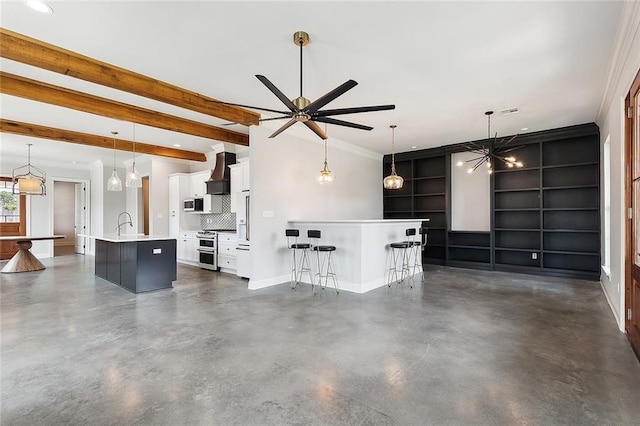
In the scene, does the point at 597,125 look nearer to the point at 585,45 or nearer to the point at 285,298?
the point at 585,45

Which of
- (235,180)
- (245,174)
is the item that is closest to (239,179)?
(235,180)

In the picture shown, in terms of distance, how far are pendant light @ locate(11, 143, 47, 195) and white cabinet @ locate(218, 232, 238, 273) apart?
4.65 metres

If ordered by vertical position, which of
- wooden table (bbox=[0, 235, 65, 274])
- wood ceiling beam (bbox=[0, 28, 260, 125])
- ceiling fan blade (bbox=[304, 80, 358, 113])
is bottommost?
wooden table (bbox=[0, 235, 65, 274])

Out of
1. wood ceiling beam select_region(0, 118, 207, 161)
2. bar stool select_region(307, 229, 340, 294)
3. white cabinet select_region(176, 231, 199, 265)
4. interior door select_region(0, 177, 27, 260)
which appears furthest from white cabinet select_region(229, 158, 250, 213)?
interior door select_region(0, 177, 27, 260)

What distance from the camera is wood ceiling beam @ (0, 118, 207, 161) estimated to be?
5716mm

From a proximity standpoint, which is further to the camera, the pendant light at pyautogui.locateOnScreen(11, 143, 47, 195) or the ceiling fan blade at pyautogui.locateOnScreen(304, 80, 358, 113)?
the pendant light at pyautogui.locateOnScreen(11, 143, 47, 195)

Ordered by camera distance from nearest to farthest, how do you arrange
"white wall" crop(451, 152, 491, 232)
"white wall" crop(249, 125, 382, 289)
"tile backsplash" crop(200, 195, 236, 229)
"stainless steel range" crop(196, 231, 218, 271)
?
"white wall" crop(249, 125, 382, 289), "stainless steel range" crop(196, 231, 218, 271), "white wall" crop(451, 152, 491, 232), "tile backsplash" crop(200, 195, 236, 229)

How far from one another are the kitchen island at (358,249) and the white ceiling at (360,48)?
6.34ft

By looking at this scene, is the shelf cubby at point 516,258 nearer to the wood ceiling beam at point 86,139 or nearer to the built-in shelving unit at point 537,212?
the built-in shelving unit at point 537,212

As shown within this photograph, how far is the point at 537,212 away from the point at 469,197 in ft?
4.48

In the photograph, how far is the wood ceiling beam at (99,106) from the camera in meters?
3.96

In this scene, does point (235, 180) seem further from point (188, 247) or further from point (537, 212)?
A: point (537, 212)

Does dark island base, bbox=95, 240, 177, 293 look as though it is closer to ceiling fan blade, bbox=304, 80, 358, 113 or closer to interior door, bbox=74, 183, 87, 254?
ceiling fan blade, bbox=304, 80, 358, 113

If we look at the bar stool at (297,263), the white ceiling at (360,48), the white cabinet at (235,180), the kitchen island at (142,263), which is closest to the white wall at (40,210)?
the white ceiling at (360,48)
